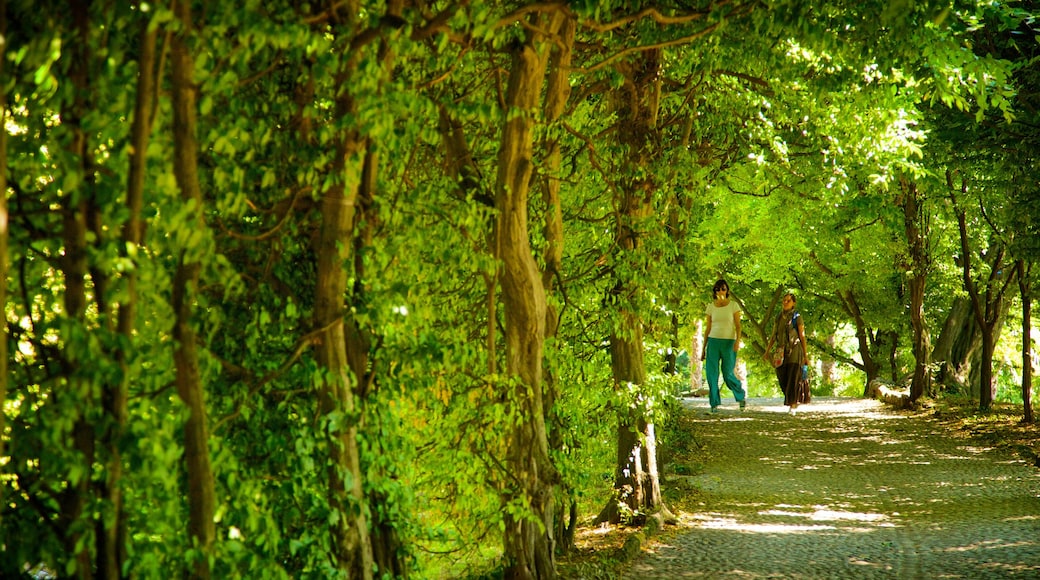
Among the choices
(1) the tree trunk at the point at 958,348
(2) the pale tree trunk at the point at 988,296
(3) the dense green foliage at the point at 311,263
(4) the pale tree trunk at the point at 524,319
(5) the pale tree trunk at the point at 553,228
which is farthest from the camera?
(1) the tree trunk at the point at 958,348

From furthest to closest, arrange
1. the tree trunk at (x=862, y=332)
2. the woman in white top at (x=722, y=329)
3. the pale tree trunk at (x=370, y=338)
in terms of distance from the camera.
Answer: the tree trunk at (x=862, y=332), the woman in white top at (x=722, y=329), the pale tree trunk at (x=370, y=338)

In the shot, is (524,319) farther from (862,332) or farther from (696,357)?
(696,357)

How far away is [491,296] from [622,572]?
3026 mm

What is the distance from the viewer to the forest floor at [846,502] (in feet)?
30.6

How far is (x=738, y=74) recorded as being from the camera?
38.0 ft

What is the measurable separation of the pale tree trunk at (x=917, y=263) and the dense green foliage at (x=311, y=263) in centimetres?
1108

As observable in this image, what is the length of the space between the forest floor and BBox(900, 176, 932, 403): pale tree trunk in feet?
3.04

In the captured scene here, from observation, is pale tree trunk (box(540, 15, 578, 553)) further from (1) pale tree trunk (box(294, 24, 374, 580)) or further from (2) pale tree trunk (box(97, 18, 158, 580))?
(2) pale tree trunk (box(97, 18, 158, 580))

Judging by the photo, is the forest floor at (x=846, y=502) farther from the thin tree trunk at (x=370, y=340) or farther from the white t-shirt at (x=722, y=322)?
the thin tree trunk at (x=370, y=340)

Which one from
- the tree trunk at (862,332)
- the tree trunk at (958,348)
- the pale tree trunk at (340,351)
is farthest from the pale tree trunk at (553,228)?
the tree trunk at (862,332)

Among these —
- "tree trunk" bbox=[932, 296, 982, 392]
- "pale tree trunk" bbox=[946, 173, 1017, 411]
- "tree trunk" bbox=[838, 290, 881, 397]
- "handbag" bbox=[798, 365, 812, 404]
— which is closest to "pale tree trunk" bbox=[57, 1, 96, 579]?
"handbag" bbox=[798, 365, 812, 404]

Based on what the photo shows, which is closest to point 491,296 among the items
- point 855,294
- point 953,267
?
point 953,267

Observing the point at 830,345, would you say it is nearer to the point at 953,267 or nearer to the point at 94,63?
the point at 953,267

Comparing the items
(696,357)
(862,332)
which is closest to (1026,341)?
(862,332)
